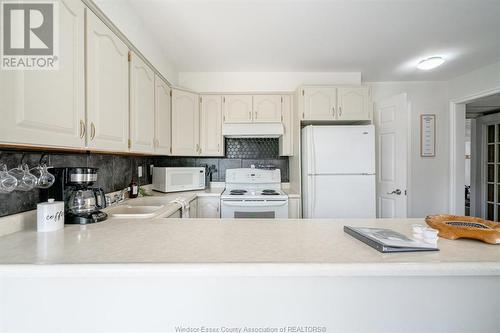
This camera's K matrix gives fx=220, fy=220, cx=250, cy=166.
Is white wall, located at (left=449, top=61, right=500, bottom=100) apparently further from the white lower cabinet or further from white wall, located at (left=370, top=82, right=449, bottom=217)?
the white lower cabinet

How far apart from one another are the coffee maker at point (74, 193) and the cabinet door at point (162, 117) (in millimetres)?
962

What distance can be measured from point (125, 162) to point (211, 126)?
1.12 meters

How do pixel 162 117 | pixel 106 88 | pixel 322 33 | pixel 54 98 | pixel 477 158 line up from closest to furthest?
pixel 54 98
pixel 106 88
pixel 322 33
pixel 162 117
pixel 477 158

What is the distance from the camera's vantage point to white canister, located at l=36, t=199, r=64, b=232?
1042mm

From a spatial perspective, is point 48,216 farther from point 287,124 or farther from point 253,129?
point 287,124

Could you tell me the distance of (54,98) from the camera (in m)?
0.98

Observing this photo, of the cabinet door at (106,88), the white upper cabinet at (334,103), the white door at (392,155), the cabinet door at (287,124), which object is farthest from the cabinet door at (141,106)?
the white door at (392,155)

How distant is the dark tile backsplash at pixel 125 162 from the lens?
1.09m

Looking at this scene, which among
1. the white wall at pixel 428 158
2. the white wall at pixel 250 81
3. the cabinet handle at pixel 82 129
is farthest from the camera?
the white wall at pixel 428 158

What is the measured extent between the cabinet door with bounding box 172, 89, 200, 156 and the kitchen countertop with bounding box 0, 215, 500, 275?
1.68m

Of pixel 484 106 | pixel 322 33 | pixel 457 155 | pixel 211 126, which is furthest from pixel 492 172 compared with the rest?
pixel 211 126

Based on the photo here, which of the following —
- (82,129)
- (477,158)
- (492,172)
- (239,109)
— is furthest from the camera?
(477,158)

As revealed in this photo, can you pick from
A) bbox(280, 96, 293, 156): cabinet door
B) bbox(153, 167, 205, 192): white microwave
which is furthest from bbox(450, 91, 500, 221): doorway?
bbox(153, 167, 205, 192): white microwave

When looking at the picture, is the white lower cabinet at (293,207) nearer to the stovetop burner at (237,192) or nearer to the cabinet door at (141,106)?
the stovetop burner at (237,192)
